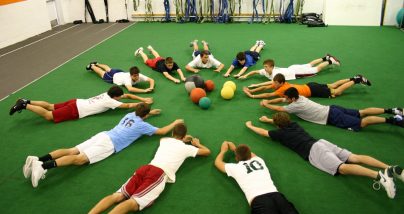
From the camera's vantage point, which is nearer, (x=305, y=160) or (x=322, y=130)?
(x=305, y=160)

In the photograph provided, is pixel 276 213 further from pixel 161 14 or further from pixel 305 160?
pixel 161 14

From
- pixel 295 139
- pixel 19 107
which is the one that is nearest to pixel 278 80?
pixel 295 139

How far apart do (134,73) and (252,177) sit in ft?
12.2

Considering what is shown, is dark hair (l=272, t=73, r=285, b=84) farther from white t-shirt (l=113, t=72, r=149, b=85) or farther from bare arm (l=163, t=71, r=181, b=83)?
white t-shirt (l=113, t=72, r=149, b=85)

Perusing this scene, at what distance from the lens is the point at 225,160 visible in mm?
4465

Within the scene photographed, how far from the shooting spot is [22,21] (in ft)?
36.2

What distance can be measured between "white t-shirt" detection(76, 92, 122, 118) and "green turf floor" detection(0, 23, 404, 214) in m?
0.16

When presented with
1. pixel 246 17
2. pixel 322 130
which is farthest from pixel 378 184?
pixel 246 17

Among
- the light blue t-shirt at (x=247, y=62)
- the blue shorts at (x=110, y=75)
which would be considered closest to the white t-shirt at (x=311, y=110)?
the light blue t-shirt at (x=247, y=62)

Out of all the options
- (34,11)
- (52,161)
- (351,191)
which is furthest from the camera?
(34,11)

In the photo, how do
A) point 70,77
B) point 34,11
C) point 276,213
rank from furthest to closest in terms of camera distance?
1. point 34,11
2. point 70,77
3. point 276,213

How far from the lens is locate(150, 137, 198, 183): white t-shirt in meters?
4.00

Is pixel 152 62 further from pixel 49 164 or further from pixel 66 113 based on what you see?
pixel 49 164

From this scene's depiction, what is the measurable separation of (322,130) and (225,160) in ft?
5.68
